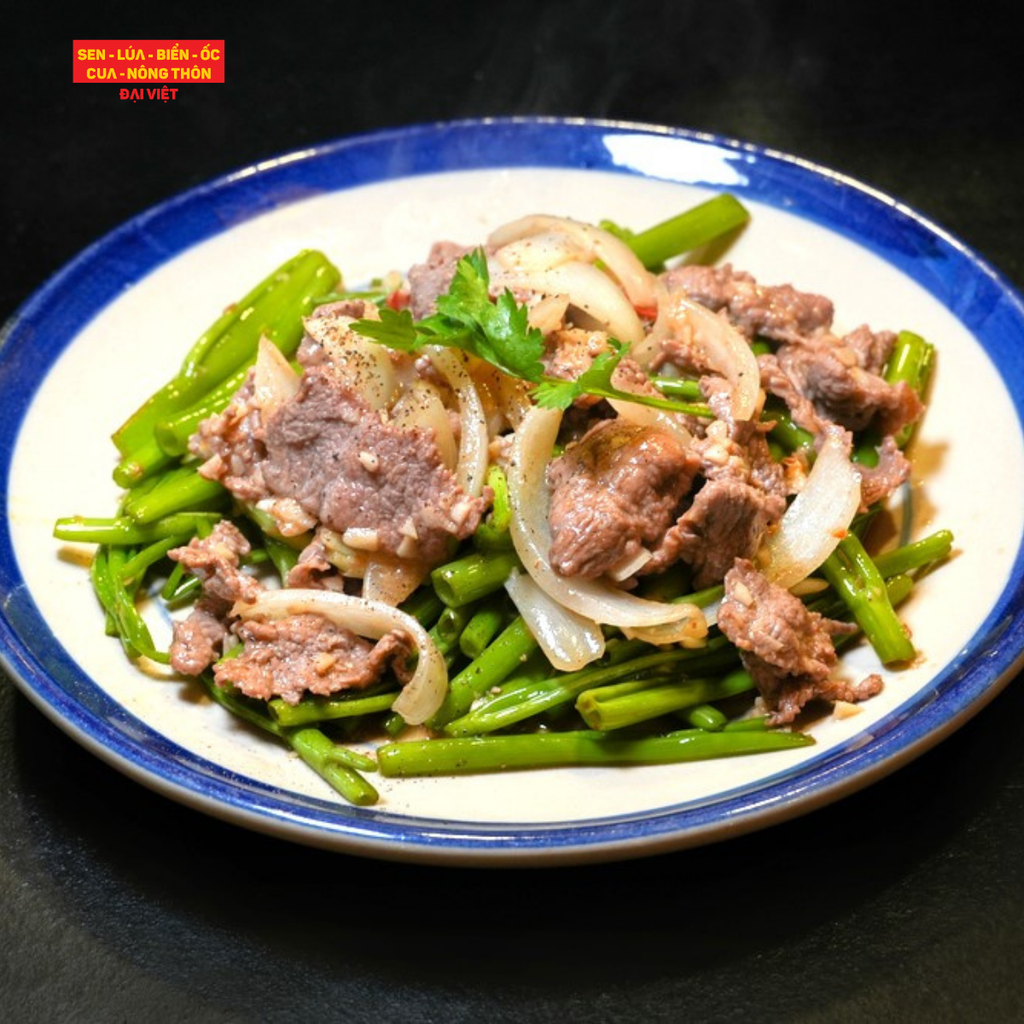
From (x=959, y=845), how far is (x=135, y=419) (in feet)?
8.52

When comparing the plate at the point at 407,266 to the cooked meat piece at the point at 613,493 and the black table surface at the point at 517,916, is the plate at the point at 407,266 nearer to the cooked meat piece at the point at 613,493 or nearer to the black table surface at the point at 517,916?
the black table surface at the point at 517,916

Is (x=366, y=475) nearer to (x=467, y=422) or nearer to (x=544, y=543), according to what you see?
(x=467, y=422)

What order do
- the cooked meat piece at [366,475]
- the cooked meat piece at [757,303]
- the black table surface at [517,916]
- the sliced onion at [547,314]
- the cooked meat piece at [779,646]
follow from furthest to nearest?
the cooked meat piece at [757,303] < the sliced onion at [547,314] < the cooked meat piece at [366,475] < the cooked meat piece at [779,646] < the black table surface at [517,916]

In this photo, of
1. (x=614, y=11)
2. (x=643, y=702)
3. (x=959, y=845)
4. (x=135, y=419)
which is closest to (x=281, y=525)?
(x=135, y=419)

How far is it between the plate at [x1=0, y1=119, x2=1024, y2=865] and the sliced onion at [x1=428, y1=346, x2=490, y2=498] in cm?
76

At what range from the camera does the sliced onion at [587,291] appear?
3807 millimetres

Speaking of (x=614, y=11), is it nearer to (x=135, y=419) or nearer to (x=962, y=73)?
(x=962, y=73)

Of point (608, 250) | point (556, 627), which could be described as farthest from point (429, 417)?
point (608, 250)

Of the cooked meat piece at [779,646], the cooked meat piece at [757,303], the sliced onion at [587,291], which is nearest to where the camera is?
the cooked meat piece at [779,646]

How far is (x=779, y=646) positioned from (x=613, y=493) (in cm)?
54

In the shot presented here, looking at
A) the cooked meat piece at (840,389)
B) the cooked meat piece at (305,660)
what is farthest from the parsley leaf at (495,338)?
the cooked meat piece at (305,660)

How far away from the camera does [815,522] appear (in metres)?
3.50

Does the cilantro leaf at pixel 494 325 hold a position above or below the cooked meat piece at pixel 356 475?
above

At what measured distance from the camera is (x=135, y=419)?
412 cm
